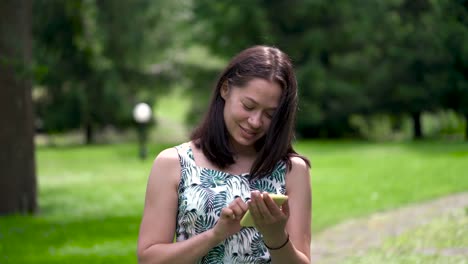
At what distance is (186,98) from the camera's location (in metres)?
38.0

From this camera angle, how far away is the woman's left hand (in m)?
2.84

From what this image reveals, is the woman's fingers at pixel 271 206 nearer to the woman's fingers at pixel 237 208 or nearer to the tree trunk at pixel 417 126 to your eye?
the woman's fingers at pixel 237 208

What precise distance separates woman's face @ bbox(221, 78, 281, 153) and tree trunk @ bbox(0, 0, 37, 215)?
891cm

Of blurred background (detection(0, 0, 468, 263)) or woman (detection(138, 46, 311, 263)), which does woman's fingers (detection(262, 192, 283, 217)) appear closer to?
woman (detection(138, 46, 311, 263))

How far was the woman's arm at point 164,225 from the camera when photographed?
3.10 m

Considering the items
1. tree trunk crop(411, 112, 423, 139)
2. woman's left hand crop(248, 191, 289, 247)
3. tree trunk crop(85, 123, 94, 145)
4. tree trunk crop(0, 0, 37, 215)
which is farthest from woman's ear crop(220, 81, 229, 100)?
tree trunk crop(85, 123, 94, 145)

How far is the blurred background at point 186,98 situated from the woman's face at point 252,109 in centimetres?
529

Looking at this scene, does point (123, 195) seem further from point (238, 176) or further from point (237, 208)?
point (237, 208)

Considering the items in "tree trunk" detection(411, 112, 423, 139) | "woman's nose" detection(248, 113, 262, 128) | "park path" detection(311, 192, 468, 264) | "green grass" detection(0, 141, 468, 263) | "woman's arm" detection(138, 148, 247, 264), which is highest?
"woman's nose" detection(248, 113, 262, 128)

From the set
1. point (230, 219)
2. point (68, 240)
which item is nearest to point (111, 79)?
point (68, 240)

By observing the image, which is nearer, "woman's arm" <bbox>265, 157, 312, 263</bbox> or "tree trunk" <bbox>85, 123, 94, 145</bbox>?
"woman's arm" <bbox>265, 157, 312, 263</bbox>

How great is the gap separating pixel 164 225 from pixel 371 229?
22.1 ft

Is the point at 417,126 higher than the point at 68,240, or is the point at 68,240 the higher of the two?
the point at 68,240

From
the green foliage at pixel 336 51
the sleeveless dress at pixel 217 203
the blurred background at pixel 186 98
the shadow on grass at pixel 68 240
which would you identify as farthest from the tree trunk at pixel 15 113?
the green foliage at pixel 336 51
